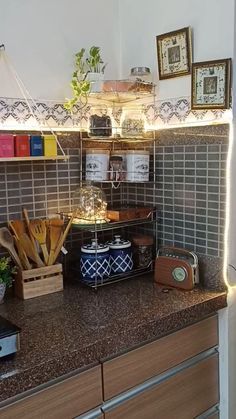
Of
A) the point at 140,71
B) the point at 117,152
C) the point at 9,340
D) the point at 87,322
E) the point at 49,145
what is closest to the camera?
the point at 9,340

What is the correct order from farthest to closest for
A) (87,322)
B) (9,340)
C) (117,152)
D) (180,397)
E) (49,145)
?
(117,152), (49,145), (180,397), (87,322), (9,340)

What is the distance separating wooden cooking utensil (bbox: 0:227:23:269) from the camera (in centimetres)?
150

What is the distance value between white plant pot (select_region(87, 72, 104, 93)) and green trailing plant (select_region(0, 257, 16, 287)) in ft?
2.47

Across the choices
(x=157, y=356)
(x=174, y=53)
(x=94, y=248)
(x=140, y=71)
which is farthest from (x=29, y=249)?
(x=174, y=53)

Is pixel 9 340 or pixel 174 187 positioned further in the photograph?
pixel 174 187

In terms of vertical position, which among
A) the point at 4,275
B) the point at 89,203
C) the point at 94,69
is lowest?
the point at 4,275

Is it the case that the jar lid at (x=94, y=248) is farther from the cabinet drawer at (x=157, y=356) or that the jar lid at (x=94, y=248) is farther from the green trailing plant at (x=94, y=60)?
the green trailing plant at (x=94, y=60)

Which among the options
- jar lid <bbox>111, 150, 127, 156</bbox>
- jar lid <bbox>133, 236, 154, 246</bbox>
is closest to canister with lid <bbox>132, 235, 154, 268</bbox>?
jar lid <bbox>133, 236, 154, 246</bbox>

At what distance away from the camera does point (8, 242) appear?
1508mm

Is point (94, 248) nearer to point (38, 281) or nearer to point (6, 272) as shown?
point (38, 281)

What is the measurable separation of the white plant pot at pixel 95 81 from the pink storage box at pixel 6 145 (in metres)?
0.43

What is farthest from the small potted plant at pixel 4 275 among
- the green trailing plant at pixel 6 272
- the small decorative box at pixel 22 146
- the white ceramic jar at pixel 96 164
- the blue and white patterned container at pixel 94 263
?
the white ceramic jar at pixel 96 164

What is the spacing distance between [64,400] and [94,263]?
0.58m

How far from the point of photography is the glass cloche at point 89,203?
5.52 feet
